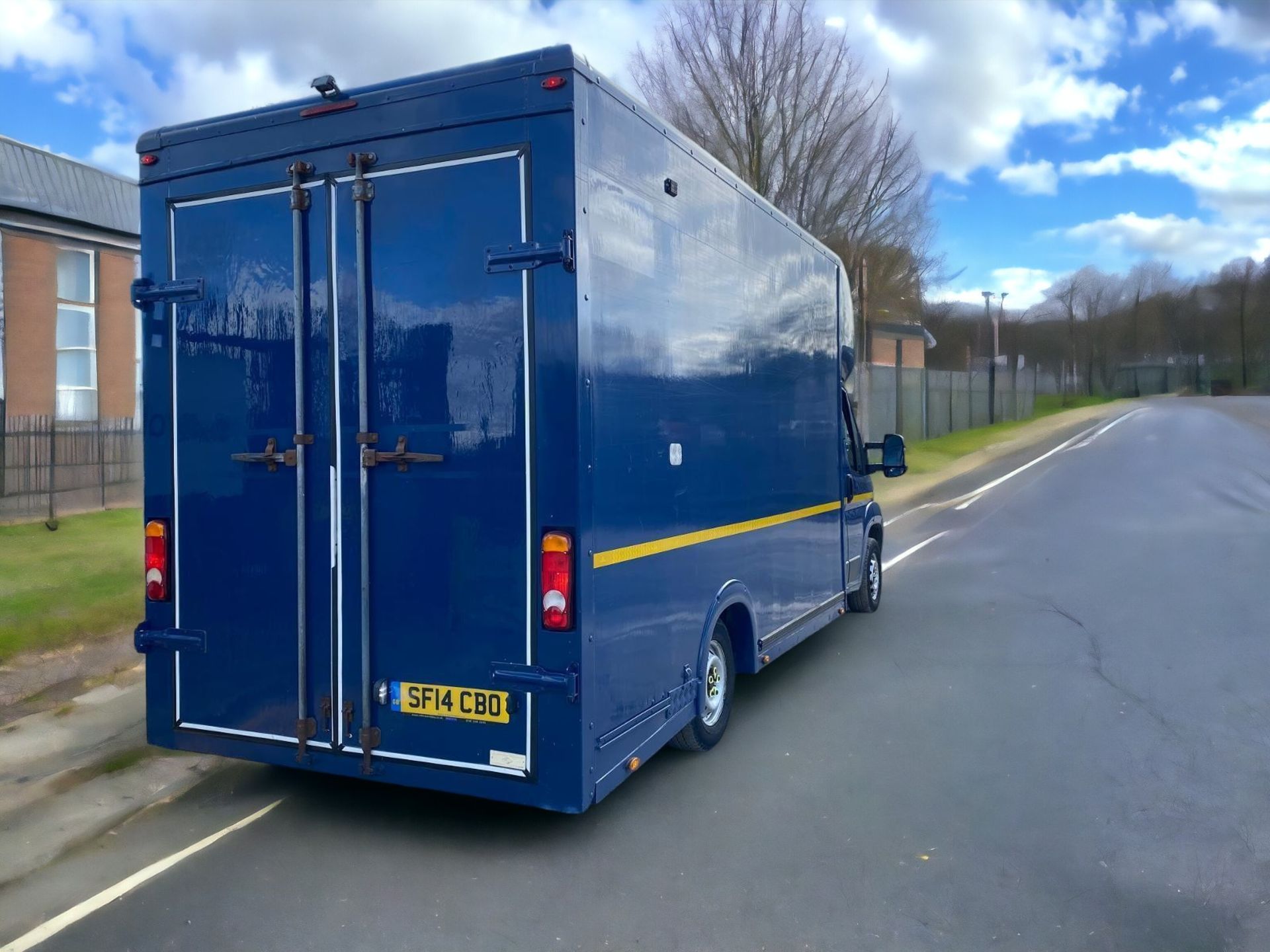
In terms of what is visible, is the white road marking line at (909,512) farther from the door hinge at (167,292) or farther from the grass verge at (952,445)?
the door hinge at (167,292)

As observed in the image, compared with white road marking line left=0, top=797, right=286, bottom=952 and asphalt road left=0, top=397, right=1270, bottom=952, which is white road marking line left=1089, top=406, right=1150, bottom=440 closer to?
asphalt road left=0, top=397, right=1270, bottom=952

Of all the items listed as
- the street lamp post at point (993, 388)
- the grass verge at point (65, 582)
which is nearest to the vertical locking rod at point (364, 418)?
the grass verge at point (65, 582)

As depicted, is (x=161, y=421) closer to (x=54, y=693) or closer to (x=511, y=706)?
(x=511, y=706)

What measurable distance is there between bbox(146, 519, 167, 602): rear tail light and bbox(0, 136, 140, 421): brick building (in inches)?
418

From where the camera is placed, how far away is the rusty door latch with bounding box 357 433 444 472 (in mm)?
4434

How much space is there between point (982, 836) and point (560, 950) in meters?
2.12

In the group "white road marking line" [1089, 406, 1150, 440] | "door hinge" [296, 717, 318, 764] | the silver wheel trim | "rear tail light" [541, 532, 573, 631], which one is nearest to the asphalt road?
the silver wheel trim

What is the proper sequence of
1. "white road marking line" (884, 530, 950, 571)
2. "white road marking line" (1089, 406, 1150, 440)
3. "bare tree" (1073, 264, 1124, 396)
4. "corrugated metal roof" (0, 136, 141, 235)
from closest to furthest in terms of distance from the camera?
"white road marking line" (884, 530, 950, 571), "corrugated metal roof" (0, 136, 141, 235), "white road marking line" (1089, 406, 1150, 440), "bare tree" (1073, 264, 1124, 396)

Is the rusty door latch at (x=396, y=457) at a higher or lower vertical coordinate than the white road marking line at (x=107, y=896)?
higher

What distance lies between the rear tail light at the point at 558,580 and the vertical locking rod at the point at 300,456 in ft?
3.92

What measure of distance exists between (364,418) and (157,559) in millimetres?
1419

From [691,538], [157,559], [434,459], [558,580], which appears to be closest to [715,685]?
[691,538]

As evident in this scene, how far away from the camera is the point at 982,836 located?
4719mm

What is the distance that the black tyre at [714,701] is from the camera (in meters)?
5.71
